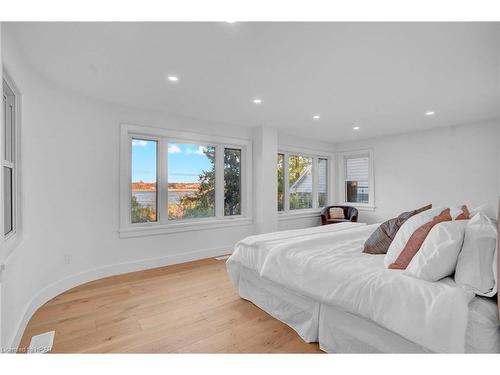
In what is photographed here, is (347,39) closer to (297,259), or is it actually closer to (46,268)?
(297,259)

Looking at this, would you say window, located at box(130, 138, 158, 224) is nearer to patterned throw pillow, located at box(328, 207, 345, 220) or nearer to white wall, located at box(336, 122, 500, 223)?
patterned throw pillow, located at box(328, 207, 345, 220)

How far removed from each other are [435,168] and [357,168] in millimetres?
1595

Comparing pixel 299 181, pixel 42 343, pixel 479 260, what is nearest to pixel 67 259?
pixel 42 343

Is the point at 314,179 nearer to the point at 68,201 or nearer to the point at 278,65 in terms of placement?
the point at 278,65

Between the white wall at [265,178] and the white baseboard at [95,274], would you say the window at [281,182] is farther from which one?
the white baseboard at [95,274]

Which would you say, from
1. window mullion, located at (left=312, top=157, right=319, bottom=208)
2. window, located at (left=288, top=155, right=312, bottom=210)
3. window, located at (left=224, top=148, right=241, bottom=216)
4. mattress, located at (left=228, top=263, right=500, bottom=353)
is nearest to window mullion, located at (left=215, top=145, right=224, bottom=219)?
window, located at (left=224, top=148, right=241, bottom=216)

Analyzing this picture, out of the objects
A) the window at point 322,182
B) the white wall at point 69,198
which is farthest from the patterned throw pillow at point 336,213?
the white wall at point 69,198

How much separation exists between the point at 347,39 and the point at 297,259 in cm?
178

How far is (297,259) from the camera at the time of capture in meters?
1.99

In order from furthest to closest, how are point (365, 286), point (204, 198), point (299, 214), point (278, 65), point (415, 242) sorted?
point (299, 214), point (204, 198), point (278, 65), point (415, 242), point (365, 286)

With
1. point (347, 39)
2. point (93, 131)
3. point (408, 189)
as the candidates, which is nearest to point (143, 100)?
point (93, 131)

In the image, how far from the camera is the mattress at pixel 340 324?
119cm

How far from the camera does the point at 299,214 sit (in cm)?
547

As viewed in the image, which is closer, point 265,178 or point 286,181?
point 265,178
